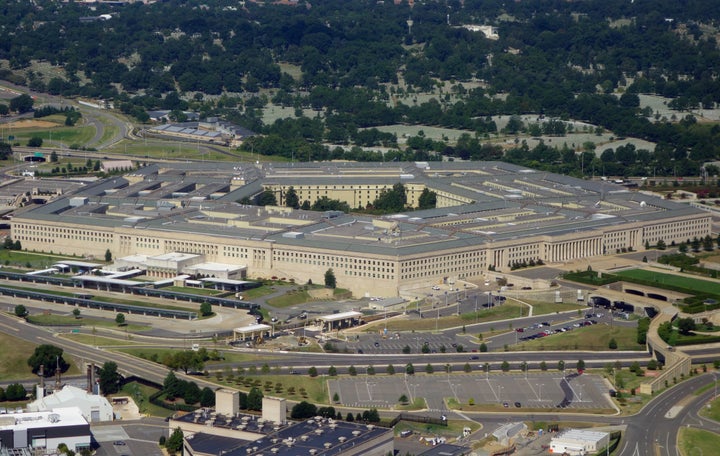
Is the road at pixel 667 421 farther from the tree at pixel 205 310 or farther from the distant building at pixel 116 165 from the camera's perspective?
the distant building at pixel 116 165

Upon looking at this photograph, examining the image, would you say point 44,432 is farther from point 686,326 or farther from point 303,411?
point 686,326

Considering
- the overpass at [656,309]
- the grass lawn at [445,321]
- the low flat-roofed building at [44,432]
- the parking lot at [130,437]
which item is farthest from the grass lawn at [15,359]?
the overpass at [656,309]

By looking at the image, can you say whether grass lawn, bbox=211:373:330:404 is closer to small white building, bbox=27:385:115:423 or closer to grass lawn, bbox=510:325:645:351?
small white building, bbox=27:385:115:423

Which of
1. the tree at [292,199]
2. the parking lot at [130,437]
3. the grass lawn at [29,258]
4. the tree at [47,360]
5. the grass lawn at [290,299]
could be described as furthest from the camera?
the tree at [292,199]

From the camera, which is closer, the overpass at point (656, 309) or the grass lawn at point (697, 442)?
the grass lawn at point (697, 442)

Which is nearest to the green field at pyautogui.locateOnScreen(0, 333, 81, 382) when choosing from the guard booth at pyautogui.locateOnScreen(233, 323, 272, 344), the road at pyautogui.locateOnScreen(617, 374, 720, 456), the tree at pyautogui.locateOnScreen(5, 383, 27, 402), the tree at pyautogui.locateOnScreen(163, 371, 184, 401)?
the tree at pyautogui.locateOnScreen(5, 383, 27, 402)

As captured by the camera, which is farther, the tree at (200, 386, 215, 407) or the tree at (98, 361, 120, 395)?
the tree at (98, 361, 120, 395)

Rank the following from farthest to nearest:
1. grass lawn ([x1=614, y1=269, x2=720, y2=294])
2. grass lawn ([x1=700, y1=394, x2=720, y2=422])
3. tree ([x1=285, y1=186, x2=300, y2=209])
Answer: tree ([x1=285, y1=186, x2=300, y2=209]), grass lawn ([x1=614, y1=269, x2=720, y2=294]), grass lawn ([x1=700, y1=394, x2=720, y2=422])
